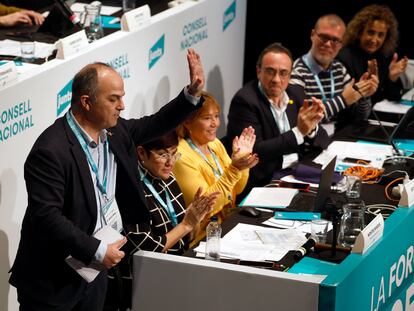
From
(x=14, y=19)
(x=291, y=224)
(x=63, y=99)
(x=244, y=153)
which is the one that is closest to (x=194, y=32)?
(x=14, y=19)

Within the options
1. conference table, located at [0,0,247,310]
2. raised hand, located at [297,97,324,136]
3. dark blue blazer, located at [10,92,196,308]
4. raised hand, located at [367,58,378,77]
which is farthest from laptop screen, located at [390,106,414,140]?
dark blue blazer, located at [10,92,196,308]

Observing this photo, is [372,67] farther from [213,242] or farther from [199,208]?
[213,242]

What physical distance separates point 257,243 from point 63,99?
1.26m

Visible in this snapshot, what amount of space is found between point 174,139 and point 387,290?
3.84 feet

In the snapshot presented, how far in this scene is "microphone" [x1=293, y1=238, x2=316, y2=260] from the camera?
3717 mm

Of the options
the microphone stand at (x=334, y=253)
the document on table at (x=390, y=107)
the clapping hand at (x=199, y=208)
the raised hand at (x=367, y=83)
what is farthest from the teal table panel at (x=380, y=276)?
the document on table at (x=390, y=107)

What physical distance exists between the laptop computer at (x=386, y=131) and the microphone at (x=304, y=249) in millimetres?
1740

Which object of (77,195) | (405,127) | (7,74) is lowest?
(405,127)

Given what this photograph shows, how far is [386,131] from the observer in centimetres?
594

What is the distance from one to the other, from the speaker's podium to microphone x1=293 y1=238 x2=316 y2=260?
41cm

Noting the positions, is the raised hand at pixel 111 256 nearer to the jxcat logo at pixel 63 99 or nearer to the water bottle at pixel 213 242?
the water bottle at pixel 213 242

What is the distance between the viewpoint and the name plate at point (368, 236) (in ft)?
10.5

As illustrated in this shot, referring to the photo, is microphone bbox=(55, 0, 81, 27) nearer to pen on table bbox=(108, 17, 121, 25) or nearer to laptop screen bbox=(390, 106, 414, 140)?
pen on table bbox=(108, 17, 121, 25)

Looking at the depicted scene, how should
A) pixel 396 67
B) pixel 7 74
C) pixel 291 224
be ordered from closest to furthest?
pixel 7 74, pixel 291 224, pixel 396 67
